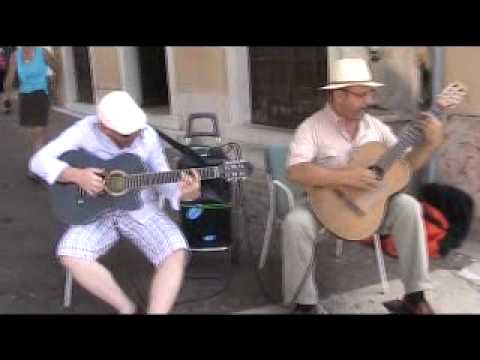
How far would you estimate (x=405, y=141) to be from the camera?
3.04 m

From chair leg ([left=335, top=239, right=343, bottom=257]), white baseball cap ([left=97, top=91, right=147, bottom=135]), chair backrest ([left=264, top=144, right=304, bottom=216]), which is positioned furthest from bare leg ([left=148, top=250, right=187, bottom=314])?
chair leg ([left=335, top=239, right=343, bottom=257])

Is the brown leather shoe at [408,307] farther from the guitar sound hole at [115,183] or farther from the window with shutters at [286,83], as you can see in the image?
the window with shutters at [286,83]

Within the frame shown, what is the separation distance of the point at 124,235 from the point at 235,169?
62 centimetres

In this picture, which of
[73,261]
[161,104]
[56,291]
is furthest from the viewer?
[161,104]

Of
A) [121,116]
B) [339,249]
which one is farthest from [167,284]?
[339,249]

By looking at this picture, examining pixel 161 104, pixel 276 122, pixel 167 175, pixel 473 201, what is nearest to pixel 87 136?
pixel 167 175

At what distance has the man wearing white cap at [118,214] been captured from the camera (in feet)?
9.39

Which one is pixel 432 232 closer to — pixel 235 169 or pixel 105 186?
pixel 235 169

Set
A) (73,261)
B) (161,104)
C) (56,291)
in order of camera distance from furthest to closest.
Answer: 1. (161,104)
2. (56,291)
3. (73,261)

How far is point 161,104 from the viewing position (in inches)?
421

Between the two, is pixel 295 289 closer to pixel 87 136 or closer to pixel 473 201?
pixel 87 136

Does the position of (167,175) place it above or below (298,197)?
above

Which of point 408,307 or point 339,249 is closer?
point 408,307
